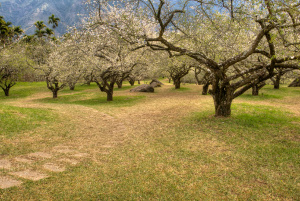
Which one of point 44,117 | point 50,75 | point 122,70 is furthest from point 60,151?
Answer: point 50,75

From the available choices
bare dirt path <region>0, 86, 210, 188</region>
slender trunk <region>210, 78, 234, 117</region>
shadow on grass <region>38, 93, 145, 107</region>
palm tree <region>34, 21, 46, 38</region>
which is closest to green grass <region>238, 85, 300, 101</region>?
slender trunk <region>210, 78, 234, 117</region>

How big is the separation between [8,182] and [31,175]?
22.8 inches

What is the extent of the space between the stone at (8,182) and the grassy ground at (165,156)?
22 cm

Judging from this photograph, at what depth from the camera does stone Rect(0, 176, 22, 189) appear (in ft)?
16.6

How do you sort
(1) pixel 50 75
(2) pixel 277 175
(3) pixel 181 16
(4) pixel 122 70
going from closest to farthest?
(2) pixel 277 175 < (3) pixel 181 16 < (4) pixel 122 70 < (1) pixel 50 75

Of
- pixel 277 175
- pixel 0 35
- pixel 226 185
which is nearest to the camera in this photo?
pixel 226 185

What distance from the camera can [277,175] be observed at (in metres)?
5.89

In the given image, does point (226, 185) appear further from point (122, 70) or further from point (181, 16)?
point (122, 70)

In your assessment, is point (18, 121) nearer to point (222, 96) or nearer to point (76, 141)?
point (76, 141)

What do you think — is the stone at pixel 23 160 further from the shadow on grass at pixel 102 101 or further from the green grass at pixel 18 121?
the shadow on grass at pixel 102 101

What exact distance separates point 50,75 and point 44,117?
596 inches

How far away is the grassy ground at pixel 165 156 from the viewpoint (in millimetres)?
5066

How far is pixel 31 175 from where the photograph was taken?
571 cm

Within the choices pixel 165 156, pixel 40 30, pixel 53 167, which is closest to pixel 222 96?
pixel 165 156
